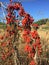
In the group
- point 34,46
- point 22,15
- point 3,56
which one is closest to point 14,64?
point 3,56

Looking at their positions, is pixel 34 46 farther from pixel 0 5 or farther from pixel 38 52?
pixel 0 5

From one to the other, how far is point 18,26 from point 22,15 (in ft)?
2.63

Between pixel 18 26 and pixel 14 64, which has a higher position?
pixel 18 26

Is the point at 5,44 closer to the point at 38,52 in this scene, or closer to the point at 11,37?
the point at 11,37

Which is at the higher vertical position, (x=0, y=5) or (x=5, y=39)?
(x=0, y=5)

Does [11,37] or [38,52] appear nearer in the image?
[38,52]

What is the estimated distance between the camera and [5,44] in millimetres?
14617

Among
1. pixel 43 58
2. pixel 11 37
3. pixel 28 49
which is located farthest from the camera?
pixel 43 58

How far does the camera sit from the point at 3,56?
14461 millimetres

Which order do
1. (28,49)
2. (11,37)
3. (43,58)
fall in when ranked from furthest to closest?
(43,58), (11,37), (28,49)

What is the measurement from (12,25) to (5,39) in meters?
1.38

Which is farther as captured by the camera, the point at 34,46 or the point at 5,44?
the point at 5,44

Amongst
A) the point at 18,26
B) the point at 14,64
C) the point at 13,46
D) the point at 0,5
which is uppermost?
the point at 0,5

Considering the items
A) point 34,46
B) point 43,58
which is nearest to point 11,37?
point 34,46
